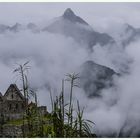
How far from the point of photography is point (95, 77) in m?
3.93

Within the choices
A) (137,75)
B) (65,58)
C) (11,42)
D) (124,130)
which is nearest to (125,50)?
(137,75)

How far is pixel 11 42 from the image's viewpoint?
4000 millimetres

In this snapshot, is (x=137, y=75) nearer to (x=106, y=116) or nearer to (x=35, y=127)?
(x=106, y=116)

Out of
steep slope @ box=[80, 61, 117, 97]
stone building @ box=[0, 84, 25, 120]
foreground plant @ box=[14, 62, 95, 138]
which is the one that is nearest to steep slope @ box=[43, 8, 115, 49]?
steep slope @ box=[80, 61, 117, 97]

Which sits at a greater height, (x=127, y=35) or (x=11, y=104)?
(x=127, y=35)

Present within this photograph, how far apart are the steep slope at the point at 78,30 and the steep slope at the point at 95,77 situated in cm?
25

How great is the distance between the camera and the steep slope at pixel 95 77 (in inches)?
151

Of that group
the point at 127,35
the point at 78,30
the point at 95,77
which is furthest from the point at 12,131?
the point at 127,35

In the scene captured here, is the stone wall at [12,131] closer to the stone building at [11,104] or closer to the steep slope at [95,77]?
the stone building at [11,104]

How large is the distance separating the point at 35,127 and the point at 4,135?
41.3 inches

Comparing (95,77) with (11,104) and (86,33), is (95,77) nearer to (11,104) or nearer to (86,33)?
(86,33)

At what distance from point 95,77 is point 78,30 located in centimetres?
55

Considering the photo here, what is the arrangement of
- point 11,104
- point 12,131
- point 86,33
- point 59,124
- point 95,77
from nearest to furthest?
point 59,124
point 12,131
point 95,77
point 86,33
point 11,104

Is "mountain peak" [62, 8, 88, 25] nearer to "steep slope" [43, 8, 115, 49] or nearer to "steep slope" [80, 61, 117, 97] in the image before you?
"steep slope" [43, 8, 115, 49]
